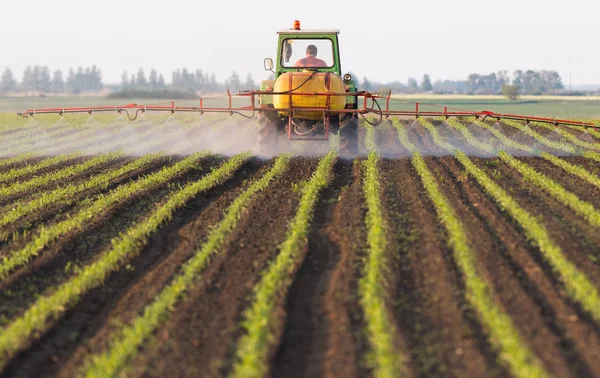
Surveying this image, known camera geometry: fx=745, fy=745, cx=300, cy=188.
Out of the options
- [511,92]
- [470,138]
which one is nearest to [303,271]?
[470,138]

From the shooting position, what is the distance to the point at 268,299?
6121 millimetres

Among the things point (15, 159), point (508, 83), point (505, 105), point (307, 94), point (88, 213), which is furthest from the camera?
point (508, 83)

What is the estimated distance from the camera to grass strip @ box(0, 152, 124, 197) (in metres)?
11.7

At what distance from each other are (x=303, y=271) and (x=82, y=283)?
203 cm

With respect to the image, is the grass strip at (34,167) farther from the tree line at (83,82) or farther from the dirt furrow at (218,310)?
the tree line at (83,82)

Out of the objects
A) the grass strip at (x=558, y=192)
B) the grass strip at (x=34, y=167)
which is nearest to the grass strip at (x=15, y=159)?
the grass strip at (x=34, y=167)

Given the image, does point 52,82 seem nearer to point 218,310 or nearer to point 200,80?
point 200,80

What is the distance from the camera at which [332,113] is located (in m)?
14.3

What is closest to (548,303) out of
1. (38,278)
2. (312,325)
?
(312,325)

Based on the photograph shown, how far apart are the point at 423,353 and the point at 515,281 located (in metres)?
1.72

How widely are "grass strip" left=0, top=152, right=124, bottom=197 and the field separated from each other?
0.06 meters

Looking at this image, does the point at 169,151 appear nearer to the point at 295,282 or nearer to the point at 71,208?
the point at 71,208

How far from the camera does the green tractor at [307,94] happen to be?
544 inches

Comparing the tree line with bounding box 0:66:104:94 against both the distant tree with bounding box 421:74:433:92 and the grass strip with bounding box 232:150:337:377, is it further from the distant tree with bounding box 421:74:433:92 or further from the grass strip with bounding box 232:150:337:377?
the grass strip with bounding box 232:150:337:377
